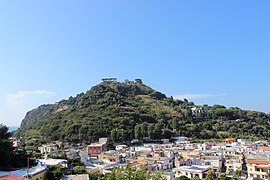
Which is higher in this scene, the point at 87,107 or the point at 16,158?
the point at 87,107

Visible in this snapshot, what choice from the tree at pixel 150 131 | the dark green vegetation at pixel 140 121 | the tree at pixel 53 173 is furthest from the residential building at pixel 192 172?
the tree at pixel 150 131

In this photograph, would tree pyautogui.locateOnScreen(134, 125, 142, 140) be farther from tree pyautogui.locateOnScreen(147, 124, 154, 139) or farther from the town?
the town

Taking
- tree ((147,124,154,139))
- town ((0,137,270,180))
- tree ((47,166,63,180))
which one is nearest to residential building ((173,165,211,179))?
town ((0,137,270,180))

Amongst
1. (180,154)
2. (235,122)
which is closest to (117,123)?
(180,154)

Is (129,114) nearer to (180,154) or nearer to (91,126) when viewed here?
(91,126)

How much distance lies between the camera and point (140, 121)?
65.4 meters

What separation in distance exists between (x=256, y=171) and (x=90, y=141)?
3543cm

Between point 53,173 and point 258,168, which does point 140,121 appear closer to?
point 258,168

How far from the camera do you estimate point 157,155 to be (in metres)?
35.7

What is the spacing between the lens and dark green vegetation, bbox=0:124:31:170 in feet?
73.8

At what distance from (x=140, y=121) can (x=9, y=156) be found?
1736 inches

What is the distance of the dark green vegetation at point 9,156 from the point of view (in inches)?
886

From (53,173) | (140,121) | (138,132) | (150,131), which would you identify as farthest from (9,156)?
(140,121)

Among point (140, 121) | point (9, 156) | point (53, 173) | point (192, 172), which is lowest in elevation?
point (192, 172)
